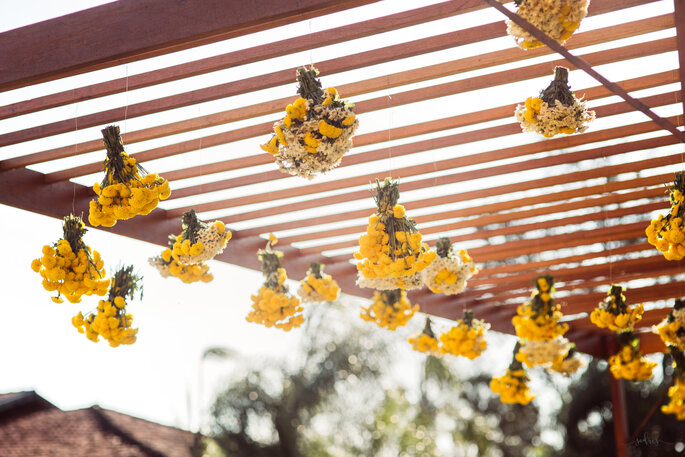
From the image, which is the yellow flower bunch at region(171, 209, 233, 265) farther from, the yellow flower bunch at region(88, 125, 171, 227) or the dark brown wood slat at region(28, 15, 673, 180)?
the yellow flower bunch at region(88, 125, 171, 227)

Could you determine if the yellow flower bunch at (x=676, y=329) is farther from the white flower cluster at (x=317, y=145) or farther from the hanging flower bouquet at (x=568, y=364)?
the white flower cluster at (x=317, y=145)

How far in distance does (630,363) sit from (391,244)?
3.98 m

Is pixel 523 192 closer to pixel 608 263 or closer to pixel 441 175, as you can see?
pixel 441 175

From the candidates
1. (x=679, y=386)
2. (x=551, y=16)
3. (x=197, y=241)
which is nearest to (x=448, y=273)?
(x=197, y=241)

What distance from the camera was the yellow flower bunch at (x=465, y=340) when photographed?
5648mm

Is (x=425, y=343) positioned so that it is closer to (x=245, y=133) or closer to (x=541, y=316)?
(x=541, y=316)

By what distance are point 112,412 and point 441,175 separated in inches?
328

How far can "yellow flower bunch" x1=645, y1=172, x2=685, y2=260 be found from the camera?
3504 millimetres

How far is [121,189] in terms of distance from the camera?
3443mm

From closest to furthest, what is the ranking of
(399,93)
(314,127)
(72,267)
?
(314,127)
(72,267)
(399,93)

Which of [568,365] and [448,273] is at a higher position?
[448,273]

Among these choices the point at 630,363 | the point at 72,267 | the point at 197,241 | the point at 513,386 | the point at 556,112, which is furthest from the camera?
the point at 630,363

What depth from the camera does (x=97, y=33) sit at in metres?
3.06

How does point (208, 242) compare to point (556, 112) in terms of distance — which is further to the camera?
point (208, 242)
